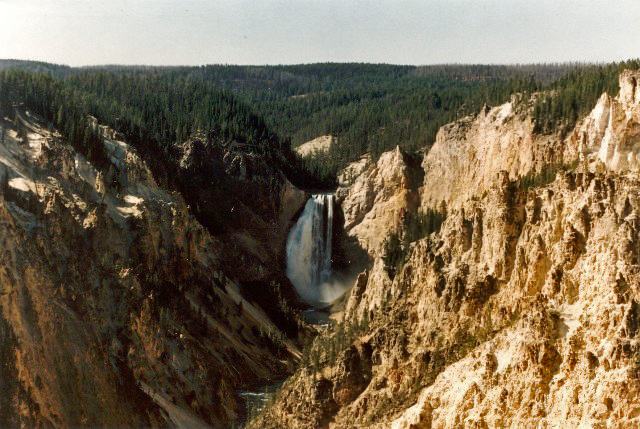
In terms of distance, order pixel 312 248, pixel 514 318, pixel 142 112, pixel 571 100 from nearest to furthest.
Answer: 1. pixel 514 318
2. pixel 571 100
3. pixel 312 248
4. pixel 142 112

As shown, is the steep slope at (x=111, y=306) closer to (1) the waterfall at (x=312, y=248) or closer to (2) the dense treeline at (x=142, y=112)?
(2) the dense treeline at (x=142, y=112)

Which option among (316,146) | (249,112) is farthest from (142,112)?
(316,146)

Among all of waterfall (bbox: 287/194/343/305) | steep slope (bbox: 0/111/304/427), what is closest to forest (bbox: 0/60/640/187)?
steep slope (bbox: 0/111/304/427)

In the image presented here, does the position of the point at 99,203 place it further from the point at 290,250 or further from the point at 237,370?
the point at 290,250

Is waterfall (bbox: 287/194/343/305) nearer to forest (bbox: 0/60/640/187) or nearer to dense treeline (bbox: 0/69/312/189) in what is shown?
forest (bbox: 0/60/640/187)

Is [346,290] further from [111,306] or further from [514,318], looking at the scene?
[514,318]

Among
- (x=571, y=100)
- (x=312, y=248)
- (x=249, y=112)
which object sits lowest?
(x=312, y=248)

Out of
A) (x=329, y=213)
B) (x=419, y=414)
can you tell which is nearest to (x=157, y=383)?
(x=419, y=414)

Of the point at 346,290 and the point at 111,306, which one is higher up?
the point at 111,306
